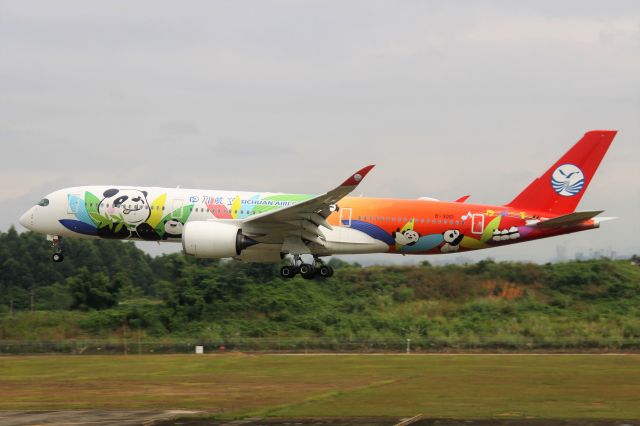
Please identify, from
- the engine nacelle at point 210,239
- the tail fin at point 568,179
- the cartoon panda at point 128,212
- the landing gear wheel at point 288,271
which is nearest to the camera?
the engine nacelle at point 210,239

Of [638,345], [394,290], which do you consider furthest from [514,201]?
[394,290]

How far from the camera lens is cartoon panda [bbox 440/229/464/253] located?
161 feet

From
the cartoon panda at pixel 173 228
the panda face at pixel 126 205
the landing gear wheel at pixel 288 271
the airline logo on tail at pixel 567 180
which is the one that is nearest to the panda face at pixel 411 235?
the landing gear wheel at pixel 288 271

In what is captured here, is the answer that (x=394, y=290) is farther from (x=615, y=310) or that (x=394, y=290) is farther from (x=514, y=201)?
(x=514, y=201)

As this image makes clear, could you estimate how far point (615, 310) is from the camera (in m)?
73.8

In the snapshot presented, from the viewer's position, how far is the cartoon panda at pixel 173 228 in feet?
162

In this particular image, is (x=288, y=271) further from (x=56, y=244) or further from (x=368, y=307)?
(x=368, y=307)

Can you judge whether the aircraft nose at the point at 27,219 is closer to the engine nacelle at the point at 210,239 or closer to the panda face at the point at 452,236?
the engine nacelle at the point at 210,239

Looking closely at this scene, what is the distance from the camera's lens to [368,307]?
7375 centimetres

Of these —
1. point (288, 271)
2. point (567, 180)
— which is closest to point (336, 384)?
point (288, 271)

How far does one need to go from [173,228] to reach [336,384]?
11.2 meters

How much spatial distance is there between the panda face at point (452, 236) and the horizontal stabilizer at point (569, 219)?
13.1ft

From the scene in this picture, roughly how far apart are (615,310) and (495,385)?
1251 inches

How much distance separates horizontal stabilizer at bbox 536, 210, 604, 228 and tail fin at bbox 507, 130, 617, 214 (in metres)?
1.74
